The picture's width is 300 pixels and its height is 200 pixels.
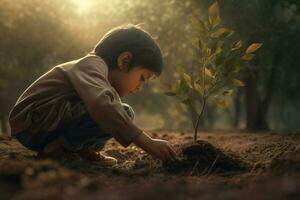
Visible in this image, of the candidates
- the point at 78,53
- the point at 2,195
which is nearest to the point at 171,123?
the point at 78,53

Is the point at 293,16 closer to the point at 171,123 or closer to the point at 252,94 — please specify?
the point at 252,94

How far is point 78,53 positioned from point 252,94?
4498 mm

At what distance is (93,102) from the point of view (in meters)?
3.40

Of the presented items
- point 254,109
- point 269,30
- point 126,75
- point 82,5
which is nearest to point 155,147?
point 126,75

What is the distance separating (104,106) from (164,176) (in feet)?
2.20

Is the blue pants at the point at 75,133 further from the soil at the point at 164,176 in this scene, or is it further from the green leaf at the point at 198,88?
the green leaf at the point at 198,88

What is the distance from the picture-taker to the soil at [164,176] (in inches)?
77.5

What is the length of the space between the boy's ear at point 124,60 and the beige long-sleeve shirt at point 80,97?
18 cm

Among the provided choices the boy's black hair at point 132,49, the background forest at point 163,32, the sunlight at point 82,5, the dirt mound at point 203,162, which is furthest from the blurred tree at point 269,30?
the sunlight at point 82,5

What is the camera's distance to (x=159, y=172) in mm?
3438

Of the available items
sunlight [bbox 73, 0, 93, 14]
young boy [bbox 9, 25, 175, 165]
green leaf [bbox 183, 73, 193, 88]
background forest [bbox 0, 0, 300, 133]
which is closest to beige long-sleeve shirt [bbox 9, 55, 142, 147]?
young boy [bbox 9, 25, 175, 165]

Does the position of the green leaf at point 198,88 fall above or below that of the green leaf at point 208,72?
below

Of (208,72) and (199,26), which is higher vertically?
(199,26)

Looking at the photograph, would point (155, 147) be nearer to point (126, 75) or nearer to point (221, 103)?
point (126, 75)
